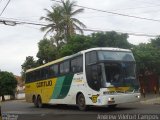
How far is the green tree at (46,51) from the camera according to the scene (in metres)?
54.4

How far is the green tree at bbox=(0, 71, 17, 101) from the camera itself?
71812 millimetres

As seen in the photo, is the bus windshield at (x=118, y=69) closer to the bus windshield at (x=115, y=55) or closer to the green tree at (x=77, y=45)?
the bus windshield at (x=115, y=55)

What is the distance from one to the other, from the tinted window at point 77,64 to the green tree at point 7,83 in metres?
48.2

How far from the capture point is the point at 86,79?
2286 centimetres

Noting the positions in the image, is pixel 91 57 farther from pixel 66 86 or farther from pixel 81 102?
pixel 66 86

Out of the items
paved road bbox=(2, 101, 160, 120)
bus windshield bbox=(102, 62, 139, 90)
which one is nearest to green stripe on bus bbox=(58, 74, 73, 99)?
paved road bbox=(2, 101, 160, 120)

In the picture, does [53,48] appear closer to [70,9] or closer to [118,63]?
[70,9]

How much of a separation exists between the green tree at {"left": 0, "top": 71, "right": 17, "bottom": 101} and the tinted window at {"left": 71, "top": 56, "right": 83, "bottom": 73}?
48.2m

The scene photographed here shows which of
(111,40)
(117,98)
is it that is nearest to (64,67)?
(117,98)

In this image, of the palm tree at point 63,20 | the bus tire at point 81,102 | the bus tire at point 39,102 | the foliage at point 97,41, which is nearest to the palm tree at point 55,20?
the palm tree at point 63,20

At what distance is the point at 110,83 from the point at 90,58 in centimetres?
193

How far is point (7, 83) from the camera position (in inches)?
2854

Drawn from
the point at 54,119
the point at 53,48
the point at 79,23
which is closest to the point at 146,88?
the point at 79,23

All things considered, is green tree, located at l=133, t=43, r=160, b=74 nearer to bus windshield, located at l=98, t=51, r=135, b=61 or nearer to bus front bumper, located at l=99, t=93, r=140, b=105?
bus windshield, located at l=98, t=51, r=135, b=61
